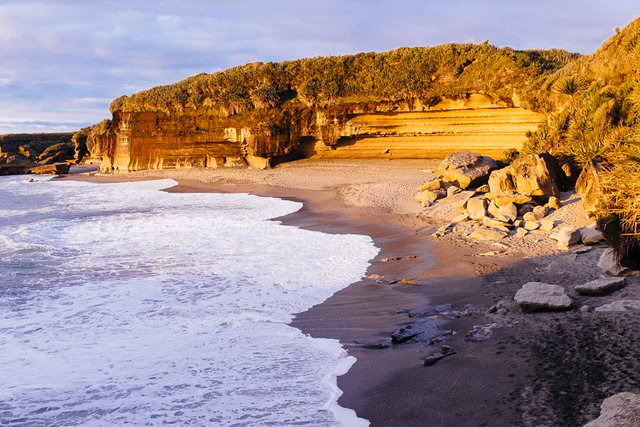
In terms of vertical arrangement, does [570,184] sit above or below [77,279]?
above

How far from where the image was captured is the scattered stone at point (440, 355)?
495 cm

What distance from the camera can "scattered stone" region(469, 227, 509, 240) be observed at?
34.3 ft

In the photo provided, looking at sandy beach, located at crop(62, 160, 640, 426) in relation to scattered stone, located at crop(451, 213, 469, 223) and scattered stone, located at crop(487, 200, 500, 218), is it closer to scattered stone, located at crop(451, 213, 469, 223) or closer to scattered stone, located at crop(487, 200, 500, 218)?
scattered stone, located at crop(451, 213, 469, 223)

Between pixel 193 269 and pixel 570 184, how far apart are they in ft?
36.3


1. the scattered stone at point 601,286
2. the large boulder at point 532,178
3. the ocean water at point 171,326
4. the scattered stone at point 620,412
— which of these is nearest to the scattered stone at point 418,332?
the ocean water at point 171,326

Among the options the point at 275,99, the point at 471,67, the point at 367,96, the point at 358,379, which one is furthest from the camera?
the point at 275,99

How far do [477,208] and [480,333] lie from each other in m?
7.33

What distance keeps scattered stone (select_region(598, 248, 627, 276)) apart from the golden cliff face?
56.9 ft

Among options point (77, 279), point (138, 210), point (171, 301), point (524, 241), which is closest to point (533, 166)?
point (524, 241)

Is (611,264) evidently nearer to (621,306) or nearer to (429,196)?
(621,306)

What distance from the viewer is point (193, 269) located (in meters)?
9.33

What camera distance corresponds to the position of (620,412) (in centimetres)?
320

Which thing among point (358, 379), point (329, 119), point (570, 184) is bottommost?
point (358, 379)

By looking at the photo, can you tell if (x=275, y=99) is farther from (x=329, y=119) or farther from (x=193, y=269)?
(x=193, y=269)
